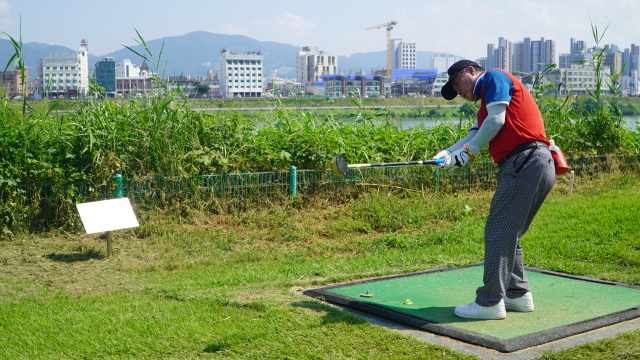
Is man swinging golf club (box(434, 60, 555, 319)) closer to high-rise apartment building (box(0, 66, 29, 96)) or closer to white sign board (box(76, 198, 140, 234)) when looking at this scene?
white sign board (box(76, 198, 140, 234))

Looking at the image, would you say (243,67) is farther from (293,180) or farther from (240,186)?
(240,186)

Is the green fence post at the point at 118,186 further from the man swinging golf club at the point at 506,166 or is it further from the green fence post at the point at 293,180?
the man swinging golf club at the point at 506,166

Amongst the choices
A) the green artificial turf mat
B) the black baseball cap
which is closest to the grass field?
the green artificial turf mat

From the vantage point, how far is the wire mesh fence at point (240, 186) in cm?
721

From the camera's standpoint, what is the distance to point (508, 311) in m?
4.32

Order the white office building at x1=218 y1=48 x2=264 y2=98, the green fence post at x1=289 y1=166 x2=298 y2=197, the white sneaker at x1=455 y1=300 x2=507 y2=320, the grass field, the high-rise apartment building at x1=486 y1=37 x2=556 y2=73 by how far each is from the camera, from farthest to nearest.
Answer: the high-rise apartment building at x1=486 y1=37 x2=556 y2=73
the white office building at x1=218 y1=48 x2=264 y2=98
the green fence post at x1=289 y1=166 x2=298 y2=197
the white sneaker at x1=455 y1=300 x2=507 y2=320
the grass field

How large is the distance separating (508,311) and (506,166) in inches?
45.9

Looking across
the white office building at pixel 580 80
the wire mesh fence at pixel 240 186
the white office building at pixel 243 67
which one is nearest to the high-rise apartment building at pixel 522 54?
the white office building at pixel 243 67

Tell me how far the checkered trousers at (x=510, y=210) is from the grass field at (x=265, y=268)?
688 mm

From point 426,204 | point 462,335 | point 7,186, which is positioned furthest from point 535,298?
point 7,186

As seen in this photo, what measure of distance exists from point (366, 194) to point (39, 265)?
4605 millimetres

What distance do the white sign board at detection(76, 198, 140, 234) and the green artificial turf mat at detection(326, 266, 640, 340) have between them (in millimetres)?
2902

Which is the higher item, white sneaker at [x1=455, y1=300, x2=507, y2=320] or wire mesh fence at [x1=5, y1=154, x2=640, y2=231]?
wire mesh fence at [x1=5, y1=154, x2=640, y2=231]

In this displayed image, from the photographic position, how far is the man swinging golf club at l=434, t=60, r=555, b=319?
3.94 metres
